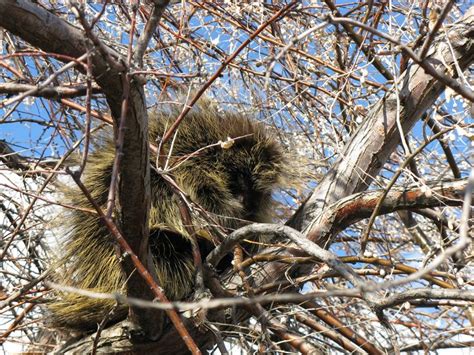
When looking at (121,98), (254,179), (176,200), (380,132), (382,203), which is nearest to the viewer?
(121,98)

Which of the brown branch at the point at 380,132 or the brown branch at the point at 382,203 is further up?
the brown branch at the point at 380,132

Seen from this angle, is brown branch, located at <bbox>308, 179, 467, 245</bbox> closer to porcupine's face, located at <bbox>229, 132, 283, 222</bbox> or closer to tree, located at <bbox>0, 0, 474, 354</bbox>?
tree, located at <bbox>0, 0, 474, 354</bbox>

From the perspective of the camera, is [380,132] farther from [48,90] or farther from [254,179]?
[48,90]

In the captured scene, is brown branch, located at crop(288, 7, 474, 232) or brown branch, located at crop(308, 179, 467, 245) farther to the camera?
brown branch, located at crop(288, 7, 474, 232)

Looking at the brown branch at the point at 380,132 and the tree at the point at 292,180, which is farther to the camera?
the brown branch at the point at 380,132

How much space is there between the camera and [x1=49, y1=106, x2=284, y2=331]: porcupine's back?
217 centimetres

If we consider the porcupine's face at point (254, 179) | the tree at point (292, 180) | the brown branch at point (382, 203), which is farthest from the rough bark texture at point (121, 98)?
the porcupine's face at point (254, 179)

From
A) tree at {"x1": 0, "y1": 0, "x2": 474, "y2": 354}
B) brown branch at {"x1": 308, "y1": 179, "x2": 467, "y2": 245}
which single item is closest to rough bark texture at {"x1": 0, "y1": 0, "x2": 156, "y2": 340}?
tree at {"x1": 0, "y1": 0, "x2": 474, "y2": 354}

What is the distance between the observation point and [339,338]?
74.8 inches

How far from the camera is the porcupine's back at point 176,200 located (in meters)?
2.17

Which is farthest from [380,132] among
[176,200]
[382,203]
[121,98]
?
[121,98]

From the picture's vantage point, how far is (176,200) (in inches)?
85.9

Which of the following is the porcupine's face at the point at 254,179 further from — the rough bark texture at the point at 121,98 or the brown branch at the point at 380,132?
the rough bark texture at the point at 121,98

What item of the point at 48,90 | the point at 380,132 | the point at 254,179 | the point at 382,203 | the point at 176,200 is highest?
the point at 380,132
